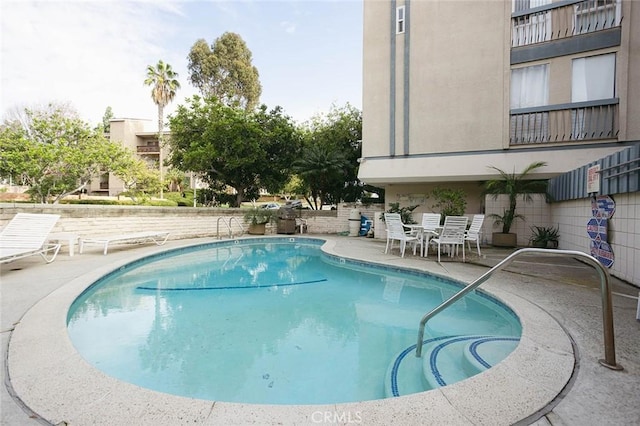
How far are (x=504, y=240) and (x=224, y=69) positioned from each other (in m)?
25.7

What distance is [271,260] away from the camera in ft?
29.6

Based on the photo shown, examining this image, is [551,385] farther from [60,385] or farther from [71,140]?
Answer: [71,140]

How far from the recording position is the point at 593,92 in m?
9.02

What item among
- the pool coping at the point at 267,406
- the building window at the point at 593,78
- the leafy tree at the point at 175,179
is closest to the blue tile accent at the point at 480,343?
the pool coping at the point at 267,406

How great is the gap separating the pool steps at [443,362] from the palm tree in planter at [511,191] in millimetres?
7274

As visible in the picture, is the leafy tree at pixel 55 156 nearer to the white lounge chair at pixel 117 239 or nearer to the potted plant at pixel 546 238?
the white lounge chair at pixel 117 239

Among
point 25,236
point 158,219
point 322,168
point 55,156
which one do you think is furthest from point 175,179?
point 25,236

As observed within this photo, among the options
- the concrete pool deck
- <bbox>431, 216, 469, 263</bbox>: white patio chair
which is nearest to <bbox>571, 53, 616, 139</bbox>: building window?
<bbox>431, 216, 469, 263</bbox>: white patio chair

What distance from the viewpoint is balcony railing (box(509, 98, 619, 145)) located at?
8805mm

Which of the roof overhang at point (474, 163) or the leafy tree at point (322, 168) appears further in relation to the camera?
the leafy tree at point (322, 168)

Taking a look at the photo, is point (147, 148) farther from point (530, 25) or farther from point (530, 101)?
point (530, 101)

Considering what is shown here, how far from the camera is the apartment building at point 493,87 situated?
29.0 feet

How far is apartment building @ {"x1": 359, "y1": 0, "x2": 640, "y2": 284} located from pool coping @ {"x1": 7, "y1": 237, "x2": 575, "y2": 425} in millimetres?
8827

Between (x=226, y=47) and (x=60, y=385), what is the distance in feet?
97.8
